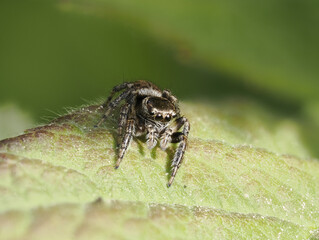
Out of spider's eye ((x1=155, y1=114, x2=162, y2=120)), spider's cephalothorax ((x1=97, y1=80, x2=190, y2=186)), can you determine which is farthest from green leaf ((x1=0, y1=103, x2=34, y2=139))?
spider's eye ((x1=155, y1=114, x2=162, y2=120))

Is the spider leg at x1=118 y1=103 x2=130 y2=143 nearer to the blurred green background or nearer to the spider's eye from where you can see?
the spider's eye

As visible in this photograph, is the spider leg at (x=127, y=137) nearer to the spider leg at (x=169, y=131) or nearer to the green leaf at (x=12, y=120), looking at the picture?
the spider leg at (x=169, y=131)

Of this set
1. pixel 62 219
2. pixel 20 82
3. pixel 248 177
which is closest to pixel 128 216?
pixel 62 219

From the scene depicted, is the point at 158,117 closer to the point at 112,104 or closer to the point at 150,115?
the point at 150,115

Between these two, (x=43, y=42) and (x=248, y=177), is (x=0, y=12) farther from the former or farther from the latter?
(x=248, y=177)

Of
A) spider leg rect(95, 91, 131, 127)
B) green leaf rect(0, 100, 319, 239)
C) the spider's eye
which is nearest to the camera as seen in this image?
green leaf rect(0, 100, 319, 239)

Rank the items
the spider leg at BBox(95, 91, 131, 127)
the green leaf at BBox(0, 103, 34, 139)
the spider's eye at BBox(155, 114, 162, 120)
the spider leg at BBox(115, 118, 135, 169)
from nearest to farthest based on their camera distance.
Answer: the spider leg at BBox(115, 118, 135, 169) < the spider leg at BBox(95, 91, 131, 127) < the spider's eye at BBox(155, 114, 162, 120) < the green leaf at BBox(0, 103, 34, 139)

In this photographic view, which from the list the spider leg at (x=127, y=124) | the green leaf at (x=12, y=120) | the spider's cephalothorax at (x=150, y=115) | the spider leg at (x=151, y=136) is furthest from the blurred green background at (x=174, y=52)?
the spider leg at (x=151, y=136)
